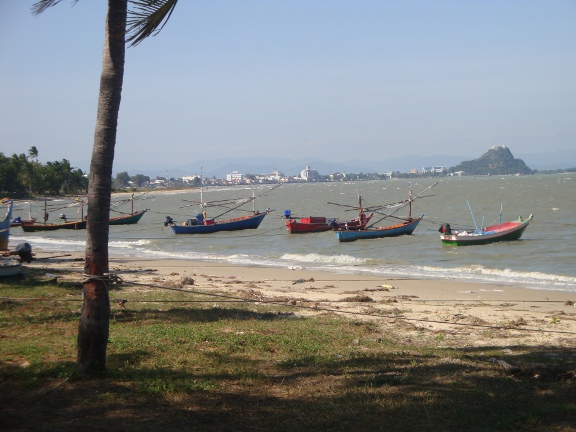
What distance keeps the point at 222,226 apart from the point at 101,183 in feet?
126

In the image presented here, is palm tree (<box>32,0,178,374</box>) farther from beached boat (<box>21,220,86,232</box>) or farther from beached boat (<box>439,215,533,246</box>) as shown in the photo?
beached boat (<box>21,220,86,232</box>)

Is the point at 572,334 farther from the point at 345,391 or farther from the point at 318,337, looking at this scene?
the point at 345,391

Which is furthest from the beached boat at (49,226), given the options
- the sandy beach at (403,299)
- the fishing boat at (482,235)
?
the fishing boat at (482,235)

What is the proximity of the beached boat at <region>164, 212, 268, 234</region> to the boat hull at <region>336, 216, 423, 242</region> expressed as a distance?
11375mm

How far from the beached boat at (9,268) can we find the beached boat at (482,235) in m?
20.6

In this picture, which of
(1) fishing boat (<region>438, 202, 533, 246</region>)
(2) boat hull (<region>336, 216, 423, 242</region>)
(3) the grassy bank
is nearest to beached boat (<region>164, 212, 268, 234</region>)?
(2) boat hull (<region>336, 216, 423, 242</region>)

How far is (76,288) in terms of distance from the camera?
13242 mm

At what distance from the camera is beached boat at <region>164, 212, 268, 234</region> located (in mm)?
43844

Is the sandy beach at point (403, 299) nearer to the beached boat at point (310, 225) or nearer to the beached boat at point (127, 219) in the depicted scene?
the beached boat at point (310, 225)

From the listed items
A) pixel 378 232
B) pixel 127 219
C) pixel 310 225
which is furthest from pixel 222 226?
pixel 127 219

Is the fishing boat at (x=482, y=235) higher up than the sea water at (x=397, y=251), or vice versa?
the fishing boat at (x=482, y=235)

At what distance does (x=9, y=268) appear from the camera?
45.9 ft

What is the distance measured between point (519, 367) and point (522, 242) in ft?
82.4

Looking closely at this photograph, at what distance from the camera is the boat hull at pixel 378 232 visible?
35.5 metres
